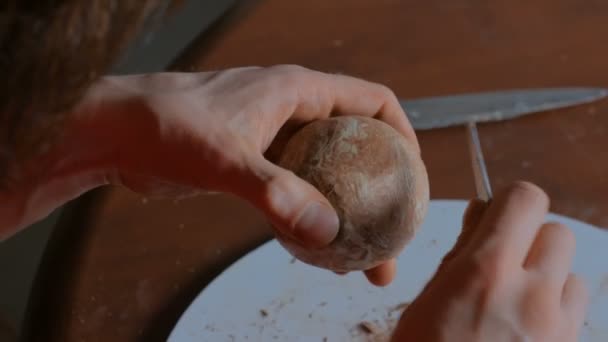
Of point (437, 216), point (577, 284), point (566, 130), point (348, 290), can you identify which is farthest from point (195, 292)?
point (566, 130)

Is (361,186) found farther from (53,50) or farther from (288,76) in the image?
(53,50)

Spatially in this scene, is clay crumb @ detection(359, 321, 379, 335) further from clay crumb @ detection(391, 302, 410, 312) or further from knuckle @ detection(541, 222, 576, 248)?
knuckle @ detection(541, 222, 576, 248)

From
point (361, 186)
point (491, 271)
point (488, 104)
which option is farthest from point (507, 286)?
point (488, 104)

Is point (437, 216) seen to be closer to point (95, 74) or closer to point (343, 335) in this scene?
point (343, 335)

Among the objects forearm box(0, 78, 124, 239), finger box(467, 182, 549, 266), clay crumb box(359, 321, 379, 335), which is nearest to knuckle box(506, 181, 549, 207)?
finger box(467, 182, 549, 266)

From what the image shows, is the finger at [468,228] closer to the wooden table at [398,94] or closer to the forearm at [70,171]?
the wooden table at [398,94]

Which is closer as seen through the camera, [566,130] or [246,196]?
[246,196]
